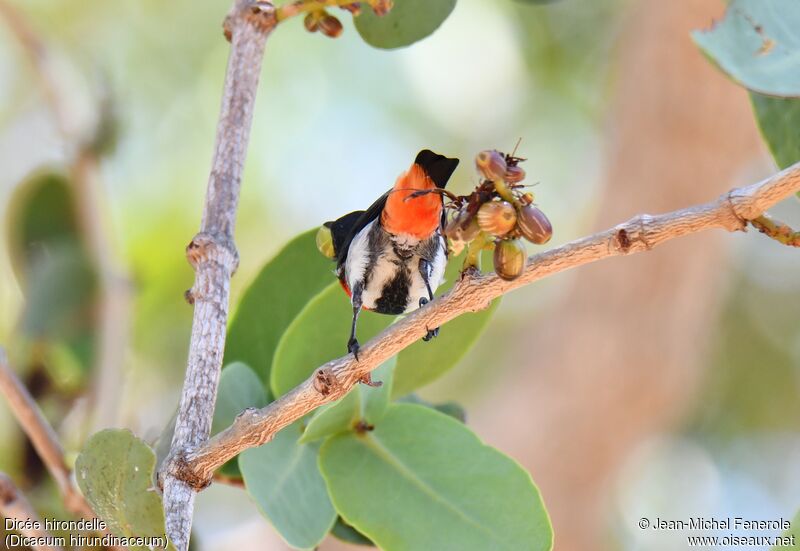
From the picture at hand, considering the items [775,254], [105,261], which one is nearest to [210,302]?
[105,261]

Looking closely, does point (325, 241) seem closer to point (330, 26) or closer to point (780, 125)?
point (330, 26)

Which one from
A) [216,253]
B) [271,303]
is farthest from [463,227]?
[271,303]

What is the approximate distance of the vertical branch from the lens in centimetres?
83

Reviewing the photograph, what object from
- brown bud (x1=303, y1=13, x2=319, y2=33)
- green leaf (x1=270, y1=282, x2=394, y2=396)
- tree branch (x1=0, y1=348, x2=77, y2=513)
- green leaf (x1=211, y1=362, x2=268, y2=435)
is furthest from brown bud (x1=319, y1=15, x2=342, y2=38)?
tree branch (x1=0, y1=348, x2=77, y2=513)

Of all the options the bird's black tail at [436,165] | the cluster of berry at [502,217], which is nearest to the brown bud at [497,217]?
the cluster of berry at [502,217]

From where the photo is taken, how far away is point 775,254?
18.6 ft

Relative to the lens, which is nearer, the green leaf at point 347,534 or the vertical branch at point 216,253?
the vertical branch at point 216,253

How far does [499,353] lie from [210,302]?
4.79m

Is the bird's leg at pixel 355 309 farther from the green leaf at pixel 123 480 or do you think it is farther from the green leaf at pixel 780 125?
the green leaf at pixel 780 125

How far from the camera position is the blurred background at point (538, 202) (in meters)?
1.91

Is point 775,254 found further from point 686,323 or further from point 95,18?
point 95,18

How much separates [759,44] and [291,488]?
73 cm

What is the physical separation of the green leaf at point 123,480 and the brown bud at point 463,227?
331mm

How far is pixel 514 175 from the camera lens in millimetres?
743
